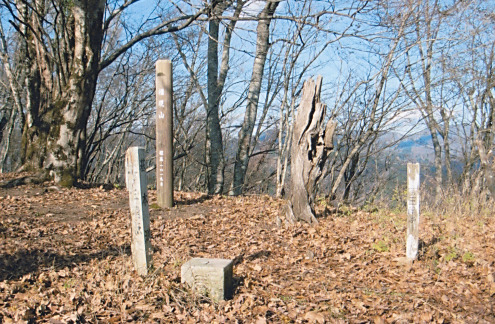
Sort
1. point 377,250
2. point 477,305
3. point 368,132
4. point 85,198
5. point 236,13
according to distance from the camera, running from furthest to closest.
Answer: point 368,132 → point 236,13 → point 85,198 → point 377,250 → point 477,305

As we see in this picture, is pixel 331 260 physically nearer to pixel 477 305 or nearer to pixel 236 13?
pixel 477 305

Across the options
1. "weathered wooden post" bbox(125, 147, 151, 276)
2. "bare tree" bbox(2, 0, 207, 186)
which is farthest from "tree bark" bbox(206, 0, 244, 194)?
"weathered wooden post" bbox(125, 147, 151, 276)

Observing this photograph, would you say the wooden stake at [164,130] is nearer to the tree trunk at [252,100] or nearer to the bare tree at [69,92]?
the bare tree at [69,92]

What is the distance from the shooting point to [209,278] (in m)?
3.97

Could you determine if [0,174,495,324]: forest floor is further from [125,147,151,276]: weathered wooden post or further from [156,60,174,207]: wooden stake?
[156,60,174,207]: wooden stake

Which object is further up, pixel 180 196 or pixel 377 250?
pixel 180 196

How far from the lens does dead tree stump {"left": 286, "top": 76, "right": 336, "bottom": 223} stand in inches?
274

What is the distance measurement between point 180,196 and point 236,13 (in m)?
4.63

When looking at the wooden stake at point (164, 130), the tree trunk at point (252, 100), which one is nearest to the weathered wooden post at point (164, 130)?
the wooden stake at point (164, 130)

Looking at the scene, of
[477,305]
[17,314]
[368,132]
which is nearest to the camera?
[17,314]

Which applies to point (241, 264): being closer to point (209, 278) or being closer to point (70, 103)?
point (209, 278)

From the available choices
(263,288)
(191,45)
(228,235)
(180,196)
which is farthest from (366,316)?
(191,45)

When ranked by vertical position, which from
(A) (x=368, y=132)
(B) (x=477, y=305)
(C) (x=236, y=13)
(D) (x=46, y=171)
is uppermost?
(C) (x=236, y=13)

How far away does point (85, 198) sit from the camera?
794cm
